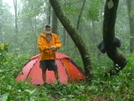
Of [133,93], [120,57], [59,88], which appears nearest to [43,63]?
[59,88]

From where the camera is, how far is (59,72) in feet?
19.2

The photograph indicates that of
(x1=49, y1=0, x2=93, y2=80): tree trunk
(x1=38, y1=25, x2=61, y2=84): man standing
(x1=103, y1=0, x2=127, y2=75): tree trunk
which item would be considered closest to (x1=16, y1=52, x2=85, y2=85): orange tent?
(x1=38, y1=25, x2=61, y2=84): man standing

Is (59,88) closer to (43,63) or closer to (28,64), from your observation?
(43,63)

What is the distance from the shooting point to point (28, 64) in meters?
6.30

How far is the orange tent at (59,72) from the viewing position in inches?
222

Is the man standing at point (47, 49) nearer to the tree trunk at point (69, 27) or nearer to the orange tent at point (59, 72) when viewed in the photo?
the tree trunk at point (69, 27)

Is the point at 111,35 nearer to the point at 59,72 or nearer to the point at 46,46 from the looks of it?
the point at 46,46

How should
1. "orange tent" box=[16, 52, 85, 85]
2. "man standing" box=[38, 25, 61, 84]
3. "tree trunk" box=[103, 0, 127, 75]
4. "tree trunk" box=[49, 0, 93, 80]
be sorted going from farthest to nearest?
1. "orange tent" box=[16, 52, 85, 85]
2. "man standing" box=[38, 25, 61, 84]
3. "tree trunk" box=[49, 0, 93, 80]
4. "tree trunk" box=[103, 0, 127, 75]

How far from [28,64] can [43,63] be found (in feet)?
4.59

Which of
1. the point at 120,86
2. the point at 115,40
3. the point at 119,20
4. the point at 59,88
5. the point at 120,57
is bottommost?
the point at 59,88

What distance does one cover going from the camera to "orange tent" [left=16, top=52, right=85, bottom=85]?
222 inches

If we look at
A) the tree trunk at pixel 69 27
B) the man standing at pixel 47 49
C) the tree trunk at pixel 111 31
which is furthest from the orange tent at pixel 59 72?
the tree trunk at pixel 111 31

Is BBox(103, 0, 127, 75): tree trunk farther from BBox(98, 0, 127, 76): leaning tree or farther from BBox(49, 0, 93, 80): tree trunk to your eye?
BBox(49, 0, 93, 80): tree trunk

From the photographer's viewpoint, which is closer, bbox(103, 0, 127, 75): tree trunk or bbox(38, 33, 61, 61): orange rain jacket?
bbox(103, 0, 127, 75): tree trunk
